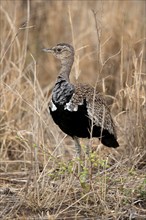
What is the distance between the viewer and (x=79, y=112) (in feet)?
15.7

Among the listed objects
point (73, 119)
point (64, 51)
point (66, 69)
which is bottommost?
point (73, 119)

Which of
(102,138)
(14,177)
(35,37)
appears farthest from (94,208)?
(35,37)

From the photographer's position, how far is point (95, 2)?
890 cm

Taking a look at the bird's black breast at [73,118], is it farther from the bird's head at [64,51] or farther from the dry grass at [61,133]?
the bird's head at [64,51]

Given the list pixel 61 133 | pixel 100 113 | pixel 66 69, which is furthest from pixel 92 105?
pixel 61 133

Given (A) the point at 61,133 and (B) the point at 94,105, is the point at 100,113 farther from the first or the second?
(A) the point at 61,133

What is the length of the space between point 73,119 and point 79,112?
6 centimetres

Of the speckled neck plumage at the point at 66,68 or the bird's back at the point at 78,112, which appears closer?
the bird's back at the point at 78,112

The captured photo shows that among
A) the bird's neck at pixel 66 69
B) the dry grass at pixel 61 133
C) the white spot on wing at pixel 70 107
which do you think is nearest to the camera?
the dry grass at pixel 61 133

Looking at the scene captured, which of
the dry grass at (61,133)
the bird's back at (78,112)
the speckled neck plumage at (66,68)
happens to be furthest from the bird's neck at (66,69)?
the dry grass at (61,133)

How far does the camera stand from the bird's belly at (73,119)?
4773mm

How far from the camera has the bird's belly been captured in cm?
477

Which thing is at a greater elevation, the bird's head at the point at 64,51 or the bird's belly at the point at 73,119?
the bird's head at the point at 64,51

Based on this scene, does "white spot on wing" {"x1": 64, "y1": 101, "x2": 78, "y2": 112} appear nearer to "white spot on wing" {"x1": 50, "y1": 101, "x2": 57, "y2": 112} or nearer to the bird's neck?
"white spot on wing" {"x1": 50, "y1": 101, "x2": 57, "y2": 112}
